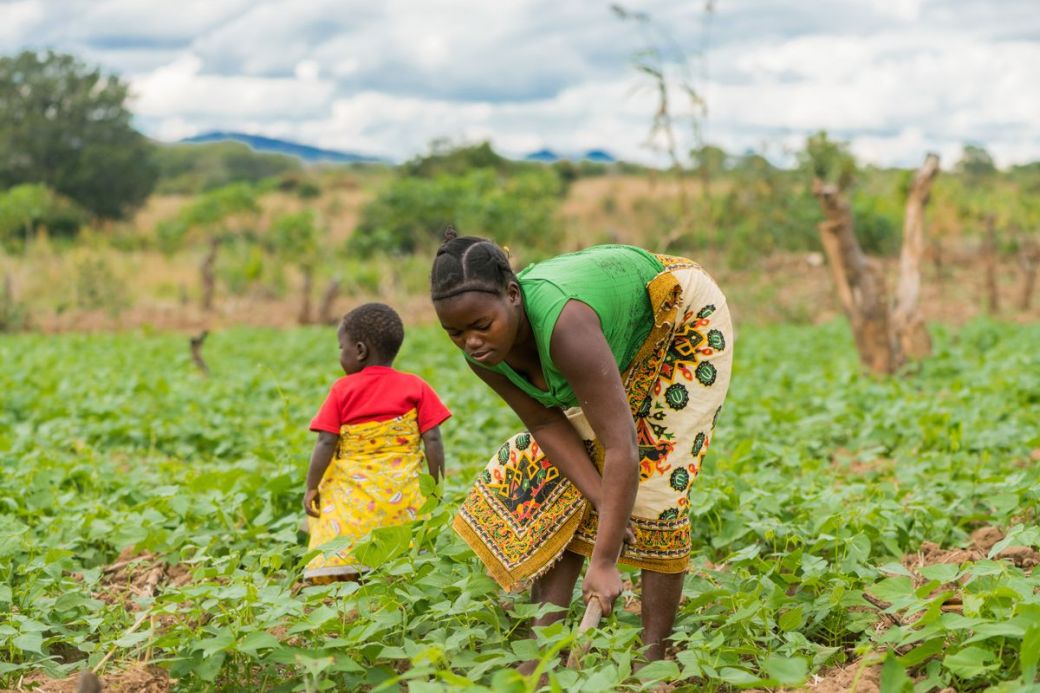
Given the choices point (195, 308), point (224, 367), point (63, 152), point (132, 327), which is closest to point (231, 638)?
point (224, 367)

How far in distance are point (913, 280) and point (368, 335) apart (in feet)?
27.5

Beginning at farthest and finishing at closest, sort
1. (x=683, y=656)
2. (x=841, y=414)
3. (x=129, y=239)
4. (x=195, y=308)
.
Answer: (x=129, y=239) < (x=195, y=308) < (x=841, y=414) < (x=683, y=656)

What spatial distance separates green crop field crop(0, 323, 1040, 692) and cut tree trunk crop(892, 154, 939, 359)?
3.72 m

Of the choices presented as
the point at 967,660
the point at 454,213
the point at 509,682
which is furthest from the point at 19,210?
the point at 967,660

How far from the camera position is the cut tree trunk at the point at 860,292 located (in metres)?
9.60

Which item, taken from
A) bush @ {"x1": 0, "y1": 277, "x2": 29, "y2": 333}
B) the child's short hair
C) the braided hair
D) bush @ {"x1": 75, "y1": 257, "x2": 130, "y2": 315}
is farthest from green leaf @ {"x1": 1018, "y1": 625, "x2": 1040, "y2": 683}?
bush @ {"x1": 75, "y1": 257, "x2": 130, "y2": 315}

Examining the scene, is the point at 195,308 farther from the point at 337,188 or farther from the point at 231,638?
the point at 337,188

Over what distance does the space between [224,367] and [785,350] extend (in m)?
6.14

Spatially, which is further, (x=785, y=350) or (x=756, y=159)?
(x=756, y=159)

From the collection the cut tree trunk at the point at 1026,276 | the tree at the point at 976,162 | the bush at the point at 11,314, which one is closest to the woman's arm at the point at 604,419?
the cut tree trunk at the point at 1026,276

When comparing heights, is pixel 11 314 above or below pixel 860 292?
below

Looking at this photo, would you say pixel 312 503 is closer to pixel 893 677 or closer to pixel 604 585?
pixel 604 585

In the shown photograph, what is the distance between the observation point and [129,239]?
2966 cm

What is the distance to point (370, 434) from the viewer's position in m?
3.83
